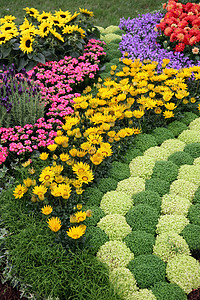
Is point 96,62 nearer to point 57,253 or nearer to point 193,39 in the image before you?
point 193,39

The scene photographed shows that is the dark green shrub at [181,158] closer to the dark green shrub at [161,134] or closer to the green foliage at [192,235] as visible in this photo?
the dark green shrub at [161,134]

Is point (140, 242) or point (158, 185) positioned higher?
point (158, 185)

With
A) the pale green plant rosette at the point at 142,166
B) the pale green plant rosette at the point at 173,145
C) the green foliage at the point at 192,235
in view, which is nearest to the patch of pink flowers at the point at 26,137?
the pale green plant rosette at the point at 142,166

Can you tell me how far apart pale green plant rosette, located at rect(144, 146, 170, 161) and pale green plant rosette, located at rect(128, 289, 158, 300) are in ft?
5.41

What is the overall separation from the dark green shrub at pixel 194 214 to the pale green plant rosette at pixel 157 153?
2.71 feet

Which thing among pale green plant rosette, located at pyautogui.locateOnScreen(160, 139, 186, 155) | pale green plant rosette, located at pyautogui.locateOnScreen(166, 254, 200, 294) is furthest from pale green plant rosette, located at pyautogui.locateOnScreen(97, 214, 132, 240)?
pale green plant rosette, located at pyautogui.locateOnScreen(160, 139, 186, 155)

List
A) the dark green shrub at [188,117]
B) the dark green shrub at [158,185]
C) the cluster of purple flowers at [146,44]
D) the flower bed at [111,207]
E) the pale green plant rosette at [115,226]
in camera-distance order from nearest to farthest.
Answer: the flower bed at [111,207] < the pale green plant rosette at [115,226] < the dark green shrub at [158,185] < the dark green shrub at [188,117] < the cluster of purple flowers at [146,44]

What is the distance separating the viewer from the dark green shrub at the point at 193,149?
12.4 feet

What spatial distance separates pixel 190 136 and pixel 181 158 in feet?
1.70

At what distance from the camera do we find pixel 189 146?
152 inches

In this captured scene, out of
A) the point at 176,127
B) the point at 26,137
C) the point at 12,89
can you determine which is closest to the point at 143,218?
the point at 26,137

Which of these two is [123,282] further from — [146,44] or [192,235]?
[146,44]

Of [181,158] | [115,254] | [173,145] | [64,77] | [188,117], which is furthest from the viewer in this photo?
[64,77]

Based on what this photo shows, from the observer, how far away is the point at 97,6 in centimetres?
1008
